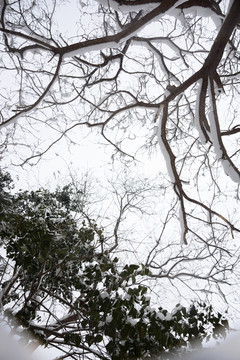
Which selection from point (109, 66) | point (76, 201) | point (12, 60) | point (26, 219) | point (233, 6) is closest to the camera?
point (233, 6)

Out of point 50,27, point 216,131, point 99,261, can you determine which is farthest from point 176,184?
point 50,27

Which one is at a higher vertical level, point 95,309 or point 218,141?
point 218,141

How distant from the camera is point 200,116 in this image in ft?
10.1

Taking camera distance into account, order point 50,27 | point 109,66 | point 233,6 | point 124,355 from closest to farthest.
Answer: point 124,355, point 233,6, point 50,27, point 109,66

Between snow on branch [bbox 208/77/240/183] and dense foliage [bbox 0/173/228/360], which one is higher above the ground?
snow on branch [bbox 208/77/240/183]

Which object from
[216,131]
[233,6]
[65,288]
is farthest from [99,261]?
[233,6]

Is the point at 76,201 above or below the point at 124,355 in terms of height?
above

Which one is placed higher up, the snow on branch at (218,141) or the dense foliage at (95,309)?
the snow on branch at (218,141)

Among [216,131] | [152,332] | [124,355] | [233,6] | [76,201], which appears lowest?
[124,355]

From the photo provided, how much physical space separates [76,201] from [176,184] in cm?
402

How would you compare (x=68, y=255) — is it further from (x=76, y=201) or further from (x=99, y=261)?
(x=76, y=201)

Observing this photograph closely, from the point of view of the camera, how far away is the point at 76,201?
6676mm

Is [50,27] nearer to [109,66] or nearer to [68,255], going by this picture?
[109,66]

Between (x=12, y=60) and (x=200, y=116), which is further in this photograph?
(x=12, y=60)
